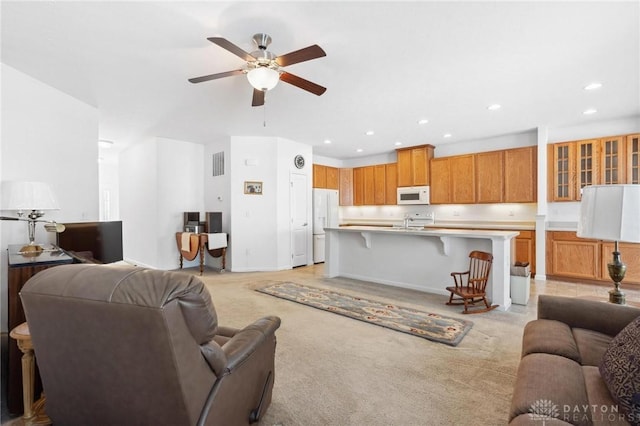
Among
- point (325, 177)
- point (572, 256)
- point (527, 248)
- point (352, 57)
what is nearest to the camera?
point (352, 57)

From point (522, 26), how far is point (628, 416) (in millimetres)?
2578

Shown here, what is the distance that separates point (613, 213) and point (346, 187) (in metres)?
6.41

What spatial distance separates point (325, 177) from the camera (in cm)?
750

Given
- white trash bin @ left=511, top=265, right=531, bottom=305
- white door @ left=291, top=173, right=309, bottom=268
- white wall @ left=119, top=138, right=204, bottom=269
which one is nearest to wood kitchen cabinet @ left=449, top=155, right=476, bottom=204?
white trash bin @ left=511, top=265, right=531, bottom=305

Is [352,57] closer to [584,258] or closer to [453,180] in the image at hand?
[453,180]

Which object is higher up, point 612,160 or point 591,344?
point 612,160

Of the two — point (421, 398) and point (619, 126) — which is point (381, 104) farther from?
point (619, 126)

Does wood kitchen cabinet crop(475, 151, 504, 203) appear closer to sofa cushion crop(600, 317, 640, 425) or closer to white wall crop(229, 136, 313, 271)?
white wall crop(229, 136, 313, 271)

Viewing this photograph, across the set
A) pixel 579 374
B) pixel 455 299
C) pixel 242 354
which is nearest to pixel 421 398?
pixel 579 374

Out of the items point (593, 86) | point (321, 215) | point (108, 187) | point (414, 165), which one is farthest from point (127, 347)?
point (108, 187)

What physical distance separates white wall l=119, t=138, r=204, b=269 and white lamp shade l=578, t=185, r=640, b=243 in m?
6.36

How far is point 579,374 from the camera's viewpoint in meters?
1.36

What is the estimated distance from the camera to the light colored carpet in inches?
71.5

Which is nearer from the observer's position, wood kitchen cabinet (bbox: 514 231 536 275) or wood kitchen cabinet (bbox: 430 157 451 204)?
wood kitchen cabinet (bbox: 514 231 536 275)
